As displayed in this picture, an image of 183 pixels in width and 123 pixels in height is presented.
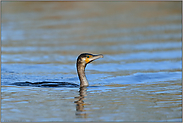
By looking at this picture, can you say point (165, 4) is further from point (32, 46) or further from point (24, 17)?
point (32, 46)

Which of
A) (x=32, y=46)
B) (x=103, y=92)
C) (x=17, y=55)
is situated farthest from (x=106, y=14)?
(x=103, y=92)

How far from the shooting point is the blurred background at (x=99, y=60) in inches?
347

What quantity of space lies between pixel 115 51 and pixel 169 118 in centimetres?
991

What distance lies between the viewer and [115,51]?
17797mm

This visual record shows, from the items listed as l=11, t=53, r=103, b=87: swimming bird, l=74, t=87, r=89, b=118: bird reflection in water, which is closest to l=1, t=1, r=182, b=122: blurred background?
l=74, t=87, r=89, b=118: bird reflection in water

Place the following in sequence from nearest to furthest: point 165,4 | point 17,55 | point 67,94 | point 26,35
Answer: point 67,94
point 17,55
point 26,35
point 165,4

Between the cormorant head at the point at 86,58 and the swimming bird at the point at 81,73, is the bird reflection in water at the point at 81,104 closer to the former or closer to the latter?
the swimming bird at the point at 81,73

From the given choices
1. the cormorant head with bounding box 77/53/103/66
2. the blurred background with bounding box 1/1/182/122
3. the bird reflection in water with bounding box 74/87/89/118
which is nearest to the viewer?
the bird reflection in water with bounding box 74/87/89/118

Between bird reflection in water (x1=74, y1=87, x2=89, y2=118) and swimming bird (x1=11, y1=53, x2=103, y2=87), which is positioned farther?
swimming bird (x1=11, y1=53, x2=103, y2=87)

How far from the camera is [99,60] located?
16609 mm

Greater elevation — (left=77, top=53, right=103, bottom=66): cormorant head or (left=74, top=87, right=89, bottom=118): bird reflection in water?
(left=77, top=53, right=103, bottom=66): cormorant head

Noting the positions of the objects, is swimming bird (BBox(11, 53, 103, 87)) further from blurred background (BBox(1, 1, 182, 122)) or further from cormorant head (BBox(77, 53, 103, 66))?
blurred background (BBox(1, 1, 182, 122))

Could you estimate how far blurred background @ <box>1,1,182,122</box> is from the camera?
8820 mm

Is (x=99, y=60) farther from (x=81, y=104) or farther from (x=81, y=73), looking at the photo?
(x=81, y=104)
